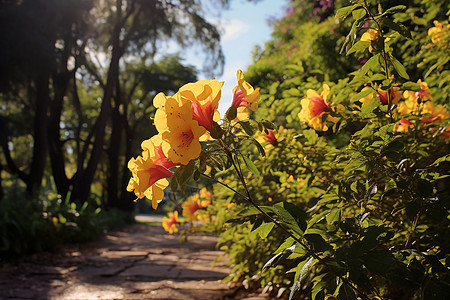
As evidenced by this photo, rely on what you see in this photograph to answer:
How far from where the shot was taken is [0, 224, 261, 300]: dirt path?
8.80ft

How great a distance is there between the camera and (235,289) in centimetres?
263

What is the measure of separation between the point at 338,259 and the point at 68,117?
55.0 ft

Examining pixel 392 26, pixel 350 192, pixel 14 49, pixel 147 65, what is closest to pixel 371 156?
pixel 350 192

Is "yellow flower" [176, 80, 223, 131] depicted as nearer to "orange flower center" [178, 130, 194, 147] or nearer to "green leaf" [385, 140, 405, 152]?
"orange flower center" [178, 130, 194, 147]

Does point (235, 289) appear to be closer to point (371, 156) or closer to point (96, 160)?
point (371, 156)

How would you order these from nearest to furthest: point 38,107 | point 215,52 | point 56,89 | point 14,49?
point 14,49
point 38,107
point 56,89
point 215,52

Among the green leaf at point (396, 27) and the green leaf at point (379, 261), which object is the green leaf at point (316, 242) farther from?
the green leaf at point (396, 27)

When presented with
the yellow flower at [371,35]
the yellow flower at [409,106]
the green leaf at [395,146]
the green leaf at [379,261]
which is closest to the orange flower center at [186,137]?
the green leaf at [379,261]

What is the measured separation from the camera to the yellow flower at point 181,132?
2.39 ft

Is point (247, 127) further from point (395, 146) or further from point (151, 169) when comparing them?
point (395, 146)

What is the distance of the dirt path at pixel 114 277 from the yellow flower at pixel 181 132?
6.52ft

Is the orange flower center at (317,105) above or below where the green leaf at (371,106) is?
above

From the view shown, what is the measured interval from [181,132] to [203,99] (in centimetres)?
10

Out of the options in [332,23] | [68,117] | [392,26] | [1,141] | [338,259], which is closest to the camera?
[338,259]
